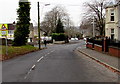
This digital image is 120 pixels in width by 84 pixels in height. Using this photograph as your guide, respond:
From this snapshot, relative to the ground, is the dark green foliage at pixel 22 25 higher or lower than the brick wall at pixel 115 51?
higher

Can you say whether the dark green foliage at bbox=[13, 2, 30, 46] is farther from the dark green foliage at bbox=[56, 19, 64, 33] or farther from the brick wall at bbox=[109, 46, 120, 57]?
the dark green foliage at bbox=[56, 19, 64, 33]

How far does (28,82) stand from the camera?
10500mm

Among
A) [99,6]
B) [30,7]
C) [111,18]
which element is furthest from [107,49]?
[99,6]

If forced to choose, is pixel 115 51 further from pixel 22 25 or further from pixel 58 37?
pixel 58 37

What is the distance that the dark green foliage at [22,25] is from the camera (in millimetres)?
46594

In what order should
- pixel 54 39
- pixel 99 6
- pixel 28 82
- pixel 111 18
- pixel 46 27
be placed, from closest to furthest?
pixel 28 82, pixel 111 18, pixel 99 6, pixel 54 39, pixel 46 27

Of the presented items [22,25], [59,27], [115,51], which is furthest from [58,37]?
[115,51]

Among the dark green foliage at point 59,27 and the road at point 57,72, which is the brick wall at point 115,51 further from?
the dark green foliage at point 59,27

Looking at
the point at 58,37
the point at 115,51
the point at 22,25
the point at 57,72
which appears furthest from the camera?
the point at 58,37

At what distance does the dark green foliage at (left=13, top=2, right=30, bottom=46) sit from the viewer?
46.6 meters

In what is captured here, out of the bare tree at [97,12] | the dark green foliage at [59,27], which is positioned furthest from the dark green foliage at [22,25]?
the dark green foliage at [59,27]

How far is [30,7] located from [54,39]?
48274mm

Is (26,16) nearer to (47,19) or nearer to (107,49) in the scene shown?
(107,49)

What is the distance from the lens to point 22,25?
46.6 m
